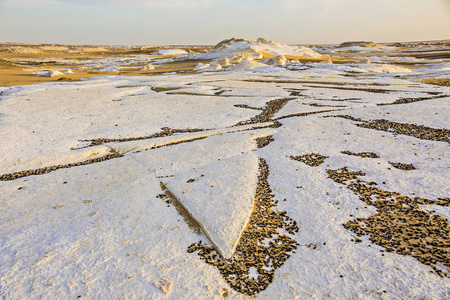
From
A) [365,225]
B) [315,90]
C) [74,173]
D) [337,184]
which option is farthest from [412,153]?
[315,90]

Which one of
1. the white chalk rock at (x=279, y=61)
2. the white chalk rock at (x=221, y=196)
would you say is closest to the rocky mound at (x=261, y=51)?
the white chalk rock at (x=279, y=61)

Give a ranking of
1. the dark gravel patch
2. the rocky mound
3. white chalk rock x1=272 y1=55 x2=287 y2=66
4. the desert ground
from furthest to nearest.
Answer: the rocky mound
white chalk rock x1=272 y1=55 x2=287 y2=66
the dark gravel patch
the desert ground

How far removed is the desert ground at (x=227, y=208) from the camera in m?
4.85

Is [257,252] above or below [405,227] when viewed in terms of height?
below

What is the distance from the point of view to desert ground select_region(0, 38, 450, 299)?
485 cm

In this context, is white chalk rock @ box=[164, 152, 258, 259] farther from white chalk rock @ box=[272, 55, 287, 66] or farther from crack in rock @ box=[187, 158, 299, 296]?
white chalk rock @ box=[272, 55, 287, 66]

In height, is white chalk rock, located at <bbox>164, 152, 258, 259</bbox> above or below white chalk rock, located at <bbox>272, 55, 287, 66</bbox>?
below

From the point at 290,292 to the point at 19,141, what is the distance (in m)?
12.5

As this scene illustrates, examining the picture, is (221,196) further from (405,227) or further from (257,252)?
(405,227)

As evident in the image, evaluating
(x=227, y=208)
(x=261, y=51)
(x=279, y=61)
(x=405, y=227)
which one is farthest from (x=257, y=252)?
(x=261, y=51)

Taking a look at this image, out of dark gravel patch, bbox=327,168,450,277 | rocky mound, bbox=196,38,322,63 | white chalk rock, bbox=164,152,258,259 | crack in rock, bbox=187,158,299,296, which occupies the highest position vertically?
rocky mound, bbox=196,38,322,63

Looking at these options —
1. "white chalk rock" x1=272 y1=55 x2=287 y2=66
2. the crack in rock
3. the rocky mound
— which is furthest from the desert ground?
the rocky mound

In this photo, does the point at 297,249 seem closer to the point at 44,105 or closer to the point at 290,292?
the point at 290,292

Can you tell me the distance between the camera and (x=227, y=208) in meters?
6.96
